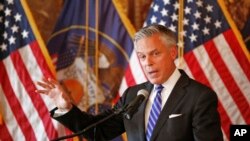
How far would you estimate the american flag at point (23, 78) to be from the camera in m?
3.17

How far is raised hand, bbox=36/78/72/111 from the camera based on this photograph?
1.82 m

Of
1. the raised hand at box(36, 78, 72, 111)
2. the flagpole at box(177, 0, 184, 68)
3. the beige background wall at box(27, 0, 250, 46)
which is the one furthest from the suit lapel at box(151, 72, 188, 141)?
the beige background wall at box(27, 0, 250, 46)

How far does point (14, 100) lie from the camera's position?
10.5 feet

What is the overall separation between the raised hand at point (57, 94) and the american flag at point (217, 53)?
1388 millimetres

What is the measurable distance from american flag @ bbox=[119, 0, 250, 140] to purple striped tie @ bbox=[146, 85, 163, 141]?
126 centimetres

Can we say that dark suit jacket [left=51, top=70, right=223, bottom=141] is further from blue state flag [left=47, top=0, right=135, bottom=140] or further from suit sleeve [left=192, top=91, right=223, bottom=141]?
blue state flag [left=47, top=0, right=135, bottom=140]

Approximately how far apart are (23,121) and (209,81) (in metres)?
1.40

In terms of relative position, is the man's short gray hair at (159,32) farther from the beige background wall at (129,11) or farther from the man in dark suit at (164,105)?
the beige background wall at (129,11)

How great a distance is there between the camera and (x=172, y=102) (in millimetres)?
1739

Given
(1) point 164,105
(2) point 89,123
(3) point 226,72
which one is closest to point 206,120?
(1) point 164,105

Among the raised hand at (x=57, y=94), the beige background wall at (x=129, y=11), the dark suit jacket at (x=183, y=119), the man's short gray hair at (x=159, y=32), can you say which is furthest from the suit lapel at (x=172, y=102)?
the beige background wall at (x=129, y=11)

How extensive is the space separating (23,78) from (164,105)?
1717 mm

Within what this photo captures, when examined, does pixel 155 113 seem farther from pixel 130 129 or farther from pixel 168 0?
pixel 168 0

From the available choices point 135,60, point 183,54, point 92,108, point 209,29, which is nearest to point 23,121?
point 92,108
